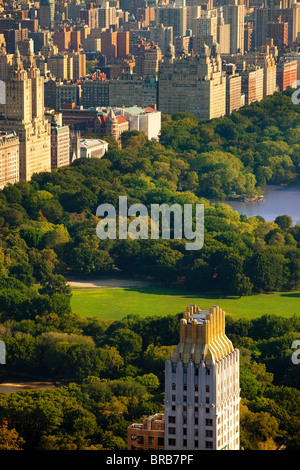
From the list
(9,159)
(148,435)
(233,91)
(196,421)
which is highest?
(196,421)

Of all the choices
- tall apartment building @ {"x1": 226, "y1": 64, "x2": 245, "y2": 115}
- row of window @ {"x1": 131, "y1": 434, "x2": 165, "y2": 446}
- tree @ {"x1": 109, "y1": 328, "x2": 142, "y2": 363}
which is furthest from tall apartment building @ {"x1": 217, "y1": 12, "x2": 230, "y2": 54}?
row of window @ {"x1": 131, "y1": 434, "x2": 165, "y2": 446}

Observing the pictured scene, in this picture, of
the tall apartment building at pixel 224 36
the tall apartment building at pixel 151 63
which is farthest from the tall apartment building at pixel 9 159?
the tall apartment building at pixel 224 36

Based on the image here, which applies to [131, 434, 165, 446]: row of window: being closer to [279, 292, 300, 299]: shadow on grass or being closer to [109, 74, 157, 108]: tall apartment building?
[279, 292, 300, 299]: shadow on grass

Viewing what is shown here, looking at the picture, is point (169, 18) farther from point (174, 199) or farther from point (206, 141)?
point (174, 199)

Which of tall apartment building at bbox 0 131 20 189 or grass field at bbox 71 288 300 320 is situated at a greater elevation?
tall apartment building at bbox 0 131 20 189
